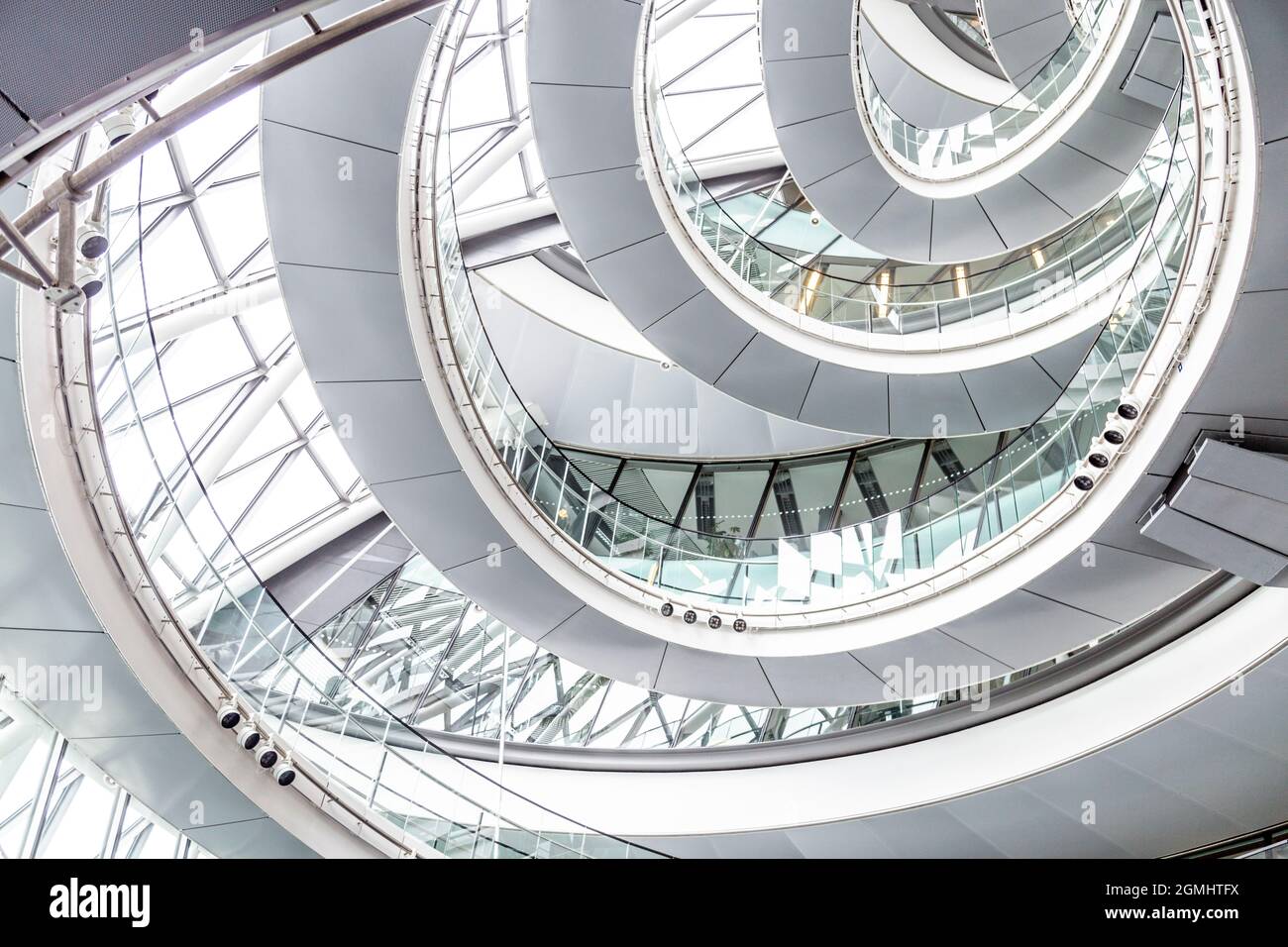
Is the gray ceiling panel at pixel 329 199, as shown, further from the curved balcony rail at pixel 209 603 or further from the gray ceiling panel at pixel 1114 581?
the gray ceiling panel at pixel 1114 581

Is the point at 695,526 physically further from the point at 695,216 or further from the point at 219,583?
the point at 219,583

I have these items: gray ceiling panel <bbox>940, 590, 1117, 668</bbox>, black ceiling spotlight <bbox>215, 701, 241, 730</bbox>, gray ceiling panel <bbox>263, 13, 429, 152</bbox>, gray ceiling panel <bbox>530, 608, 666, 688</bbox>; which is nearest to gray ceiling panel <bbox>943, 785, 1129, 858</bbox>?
gray ceiling panel <bbox>940, 590, 1117, 668</bbox>

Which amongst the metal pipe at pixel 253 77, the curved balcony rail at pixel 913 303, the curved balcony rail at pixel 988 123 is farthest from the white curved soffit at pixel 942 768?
the metal pipe at pixel 253 77

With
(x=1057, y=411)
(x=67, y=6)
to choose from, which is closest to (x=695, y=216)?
(x=1057, y=411)

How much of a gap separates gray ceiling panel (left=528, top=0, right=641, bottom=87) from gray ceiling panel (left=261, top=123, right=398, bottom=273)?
9.28 ft

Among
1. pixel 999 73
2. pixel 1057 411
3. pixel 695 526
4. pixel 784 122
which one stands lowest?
pixel 1057 411

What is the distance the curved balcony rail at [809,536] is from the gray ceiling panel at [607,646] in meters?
0.59

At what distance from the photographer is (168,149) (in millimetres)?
10602

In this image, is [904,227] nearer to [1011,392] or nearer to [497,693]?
[1011,392]

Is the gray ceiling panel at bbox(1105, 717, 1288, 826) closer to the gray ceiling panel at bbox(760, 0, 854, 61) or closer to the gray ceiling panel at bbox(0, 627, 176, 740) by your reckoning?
the gray ceiling panel at bbox(760, 0, 854, 61)

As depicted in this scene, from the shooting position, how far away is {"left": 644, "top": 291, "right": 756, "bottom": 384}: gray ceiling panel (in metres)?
13.3

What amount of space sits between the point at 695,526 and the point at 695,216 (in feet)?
36.3

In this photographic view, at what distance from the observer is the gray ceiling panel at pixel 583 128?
1048 cm

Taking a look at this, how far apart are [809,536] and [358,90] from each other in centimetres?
800
